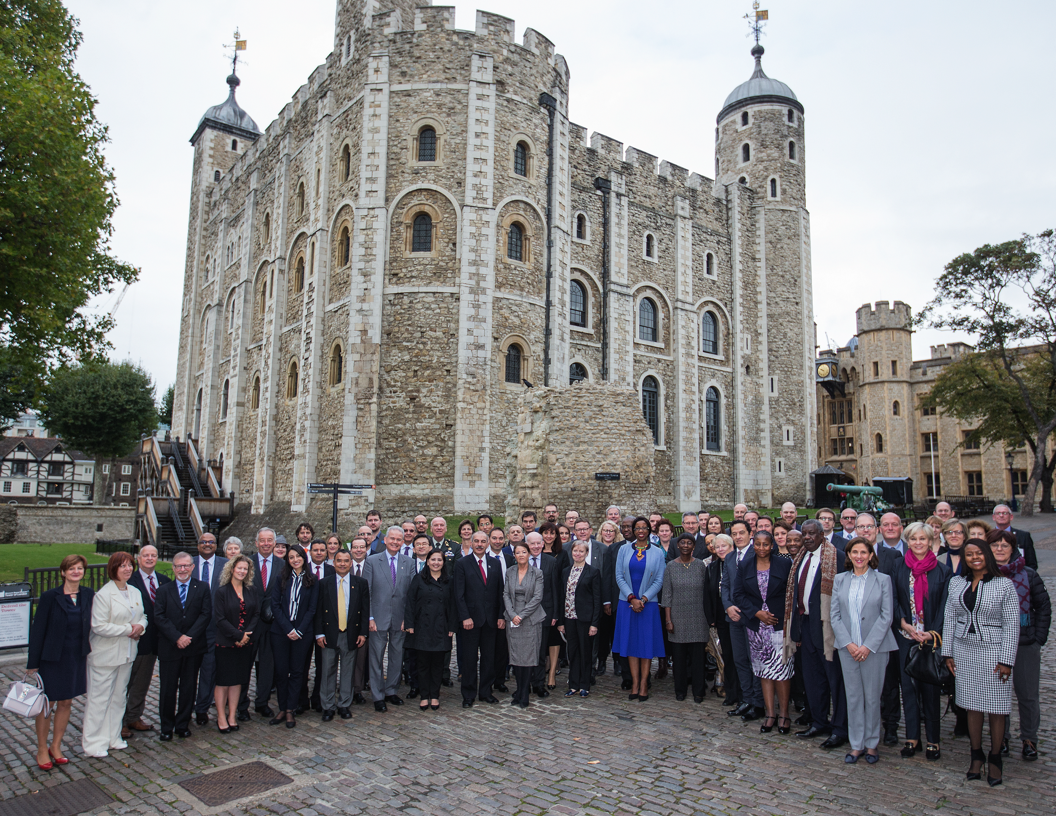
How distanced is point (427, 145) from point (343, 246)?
4.28 m

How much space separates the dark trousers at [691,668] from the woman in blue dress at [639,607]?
0.18 metres

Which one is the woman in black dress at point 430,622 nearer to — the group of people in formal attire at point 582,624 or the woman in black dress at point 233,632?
the group of people in formal attire at point 582,624

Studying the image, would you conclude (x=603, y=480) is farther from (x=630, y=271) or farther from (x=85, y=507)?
(x=85, y=507)

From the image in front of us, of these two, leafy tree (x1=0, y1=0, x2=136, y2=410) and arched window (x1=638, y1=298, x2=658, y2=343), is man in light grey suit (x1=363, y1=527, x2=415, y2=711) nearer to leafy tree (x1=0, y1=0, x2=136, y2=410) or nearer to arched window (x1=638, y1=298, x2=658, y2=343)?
leafy tree (x1=0, y1=0, x2=136, y2=410)

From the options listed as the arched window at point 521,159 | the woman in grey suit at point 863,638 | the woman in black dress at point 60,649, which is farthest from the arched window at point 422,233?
the woman in grey suit at point 863,638

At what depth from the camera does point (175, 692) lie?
655 cm

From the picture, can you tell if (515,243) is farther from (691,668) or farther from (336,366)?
(691,668)

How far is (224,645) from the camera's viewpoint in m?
6.68

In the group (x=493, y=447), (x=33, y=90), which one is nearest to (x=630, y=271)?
(x=493, y=447)

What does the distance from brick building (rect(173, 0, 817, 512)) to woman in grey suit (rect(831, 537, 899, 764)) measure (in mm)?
12718

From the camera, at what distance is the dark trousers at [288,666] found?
22.9ft

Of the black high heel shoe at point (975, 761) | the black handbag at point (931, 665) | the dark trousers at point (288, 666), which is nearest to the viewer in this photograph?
the black high heel shoe at point (975, 761)

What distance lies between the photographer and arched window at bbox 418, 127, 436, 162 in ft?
74.7

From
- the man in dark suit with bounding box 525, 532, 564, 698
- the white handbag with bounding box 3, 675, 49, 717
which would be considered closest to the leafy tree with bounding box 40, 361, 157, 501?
the white handbag with bounding box 3, 675, 49, 717
